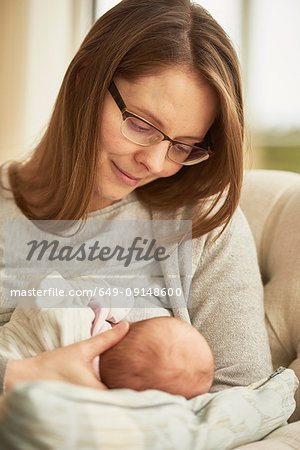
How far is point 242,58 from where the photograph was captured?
3949 millimetres

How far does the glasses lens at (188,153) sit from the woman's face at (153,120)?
17 mm

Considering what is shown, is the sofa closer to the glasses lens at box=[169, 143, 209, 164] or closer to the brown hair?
the brown hair

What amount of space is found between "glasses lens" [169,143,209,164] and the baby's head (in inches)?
17.2

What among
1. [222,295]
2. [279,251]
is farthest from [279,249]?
[222,295]

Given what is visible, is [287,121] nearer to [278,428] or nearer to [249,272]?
[249,272]

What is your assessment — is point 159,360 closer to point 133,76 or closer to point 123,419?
point 123,419

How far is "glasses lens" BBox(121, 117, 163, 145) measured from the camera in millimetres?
1105

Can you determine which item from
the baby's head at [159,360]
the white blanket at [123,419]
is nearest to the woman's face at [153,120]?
the baby's head at [159,360]

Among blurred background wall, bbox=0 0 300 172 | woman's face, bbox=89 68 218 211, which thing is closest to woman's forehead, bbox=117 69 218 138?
woman's face, bbox=89 68 218 211

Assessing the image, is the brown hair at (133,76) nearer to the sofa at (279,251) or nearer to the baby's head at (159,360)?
the sofa at (279,251)

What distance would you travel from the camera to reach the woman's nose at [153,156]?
44.5 inches

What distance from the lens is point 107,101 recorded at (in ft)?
3.75

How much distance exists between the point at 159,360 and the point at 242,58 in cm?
354

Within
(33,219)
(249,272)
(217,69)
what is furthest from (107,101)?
(249,272)
